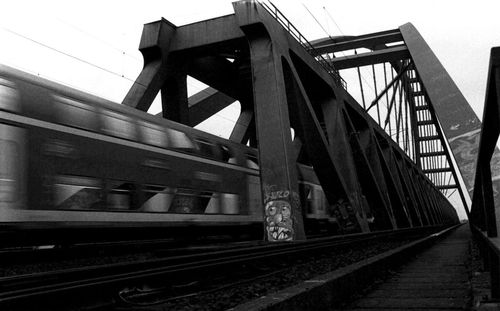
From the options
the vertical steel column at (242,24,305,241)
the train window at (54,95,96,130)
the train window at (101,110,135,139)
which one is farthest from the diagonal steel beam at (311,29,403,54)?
the train window at (54,95,96,130)

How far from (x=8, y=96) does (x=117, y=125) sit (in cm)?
275

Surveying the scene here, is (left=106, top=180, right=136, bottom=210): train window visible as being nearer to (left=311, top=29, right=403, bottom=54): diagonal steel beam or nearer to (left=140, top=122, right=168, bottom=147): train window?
(left=140, top=122, right=168, bottom=147): train window

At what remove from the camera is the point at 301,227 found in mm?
14305

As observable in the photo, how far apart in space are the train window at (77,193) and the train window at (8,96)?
5.11 ft

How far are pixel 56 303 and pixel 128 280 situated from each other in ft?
3.24

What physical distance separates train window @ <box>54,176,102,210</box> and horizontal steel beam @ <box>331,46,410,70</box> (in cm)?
2597

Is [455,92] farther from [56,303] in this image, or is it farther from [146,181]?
[56,303]

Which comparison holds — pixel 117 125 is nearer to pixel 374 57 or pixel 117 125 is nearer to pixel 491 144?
pixel 491 144

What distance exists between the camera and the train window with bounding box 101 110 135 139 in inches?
433

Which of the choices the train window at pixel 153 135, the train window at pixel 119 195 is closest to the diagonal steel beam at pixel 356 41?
the train window at pixel 153 135

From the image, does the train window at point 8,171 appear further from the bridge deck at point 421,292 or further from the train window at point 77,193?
the bridge deck at point 421,292

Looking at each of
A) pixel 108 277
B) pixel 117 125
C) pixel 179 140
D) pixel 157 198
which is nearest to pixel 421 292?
pixel 108 277

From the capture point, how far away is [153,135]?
40.6 ft

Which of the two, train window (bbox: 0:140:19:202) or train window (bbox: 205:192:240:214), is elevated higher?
train window (bbox: 0:140:19:202)
